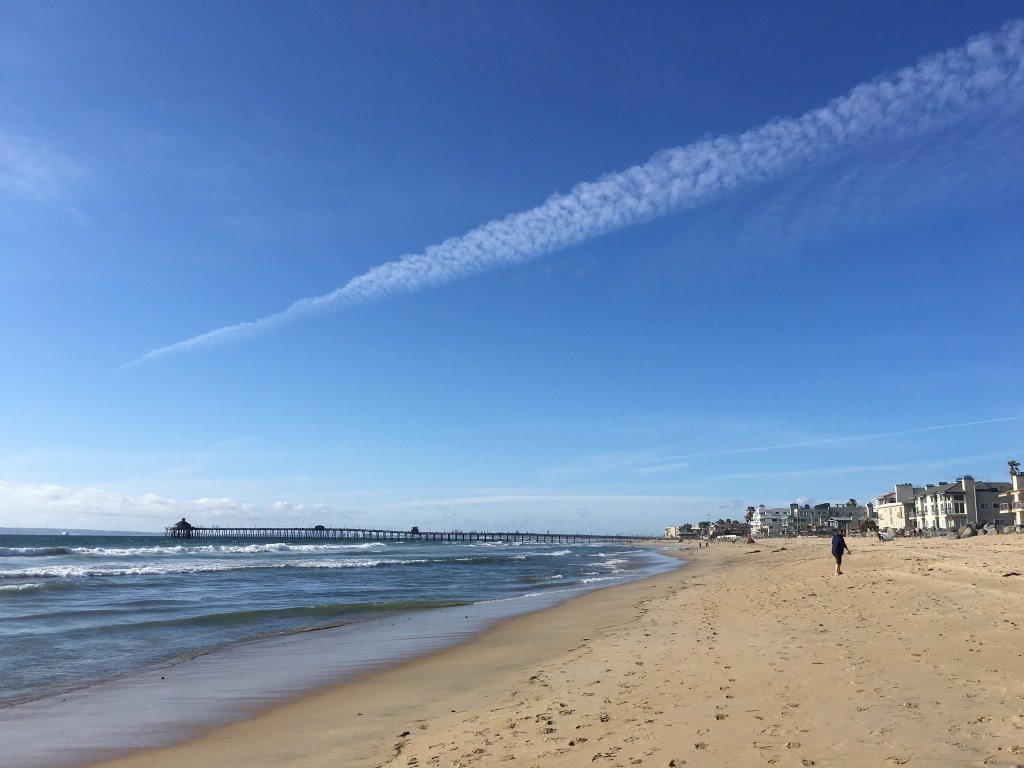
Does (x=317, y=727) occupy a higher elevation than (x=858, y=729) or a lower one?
lower

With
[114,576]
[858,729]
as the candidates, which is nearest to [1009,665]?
[858,729]

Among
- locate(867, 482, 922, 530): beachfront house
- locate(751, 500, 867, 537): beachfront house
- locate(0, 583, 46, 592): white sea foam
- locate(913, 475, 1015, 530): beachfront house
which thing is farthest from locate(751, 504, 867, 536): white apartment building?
locate(0, 583, 46, 592): white sea foam

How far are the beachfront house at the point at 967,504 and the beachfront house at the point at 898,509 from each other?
6.55 metres

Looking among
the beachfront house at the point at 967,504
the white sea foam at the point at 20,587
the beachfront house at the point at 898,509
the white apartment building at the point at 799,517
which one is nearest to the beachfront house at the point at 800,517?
the white apartment building at the point at 799,517

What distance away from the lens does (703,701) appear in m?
7.20

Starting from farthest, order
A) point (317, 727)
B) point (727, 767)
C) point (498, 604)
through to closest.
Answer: point (498, 604), point (317, 727), point (727, 767)

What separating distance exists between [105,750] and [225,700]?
7.45 ft

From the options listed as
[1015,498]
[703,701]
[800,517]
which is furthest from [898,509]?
[703,701]

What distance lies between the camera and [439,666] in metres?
12.1

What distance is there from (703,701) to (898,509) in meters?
106

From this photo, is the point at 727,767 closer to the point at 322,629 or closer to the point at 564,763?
the point at 564,763

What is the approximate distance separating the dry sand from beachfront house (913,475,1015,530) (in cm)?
7810

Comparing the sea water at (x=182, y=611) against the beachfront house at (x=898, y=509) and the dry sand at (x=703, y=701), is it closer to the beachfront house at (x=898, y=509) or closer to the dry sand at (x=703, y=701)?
the dry sand at (x=703, y=701)

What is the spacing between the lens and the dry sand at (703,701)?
5.57m
